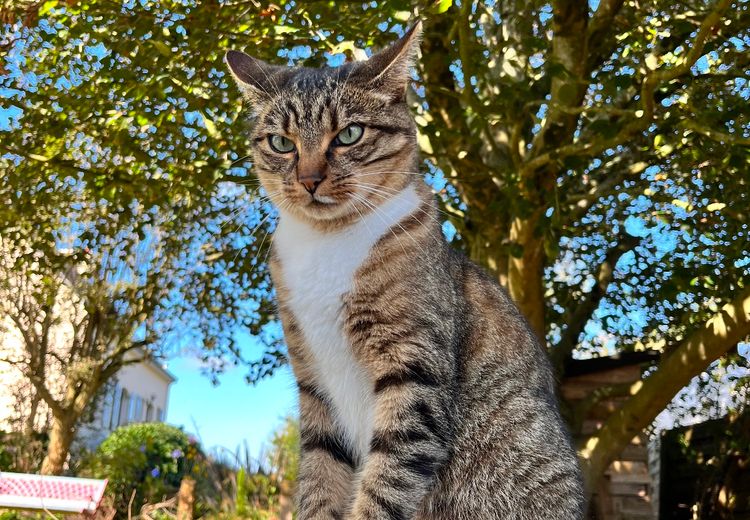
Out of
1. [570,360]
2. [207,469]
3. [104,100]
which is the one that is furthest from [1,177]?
[570,360]

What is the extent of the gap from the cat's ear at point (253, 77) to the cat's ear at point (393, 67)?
1.52ft

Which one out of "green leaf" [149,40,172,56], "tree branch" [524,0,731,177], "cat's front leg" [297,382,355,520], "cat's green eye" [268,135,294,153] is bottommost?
"cat's front leg" [297,382,355,520]

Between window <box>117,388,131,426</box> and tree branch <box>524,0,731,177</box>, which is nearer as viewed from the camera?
tree branch <box>524,0,731,177</box>

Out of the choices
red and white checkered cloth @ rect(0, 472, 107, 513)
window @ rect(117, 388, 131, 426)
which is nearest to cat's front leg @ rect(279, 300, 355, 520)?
red and white checkered cloth @ rect(0, 472, 107, 513)

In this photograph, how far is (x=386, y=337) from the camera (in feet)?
10.2

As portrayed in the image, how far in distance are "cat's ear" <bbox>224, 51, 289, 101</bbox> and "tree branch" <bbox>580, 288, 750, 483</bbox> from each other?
5174mm

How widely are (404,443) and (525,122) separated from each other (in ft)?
20.0

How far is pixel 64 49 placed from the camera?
954cm

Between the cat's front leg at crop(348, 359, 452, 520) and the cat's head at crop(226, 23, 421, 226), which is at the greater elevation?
the cat's head at crop(226, 23, 421, 226)

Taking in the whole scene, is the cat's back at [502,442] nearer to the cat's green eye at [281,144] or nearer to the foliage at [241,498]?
the cat's green eye at [281,144]

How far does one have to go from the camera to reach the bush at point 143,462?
46.3 feet

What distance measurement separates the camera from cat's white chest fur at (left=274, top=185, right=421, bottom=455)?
127 inches

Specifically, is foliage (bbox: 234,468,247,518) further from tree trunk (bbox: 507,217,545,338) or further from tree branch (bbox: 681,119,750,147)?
tree branch (bbox: 681,119,750,147)

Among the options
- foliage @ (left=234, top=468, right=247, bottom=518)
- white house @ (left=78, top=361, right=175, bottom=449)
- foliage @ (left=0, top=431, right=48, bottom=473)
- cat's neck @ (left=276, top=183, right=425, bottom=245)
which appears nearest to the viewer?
cat's neck @ (left=276, top=183, right=425, bottom=245)
